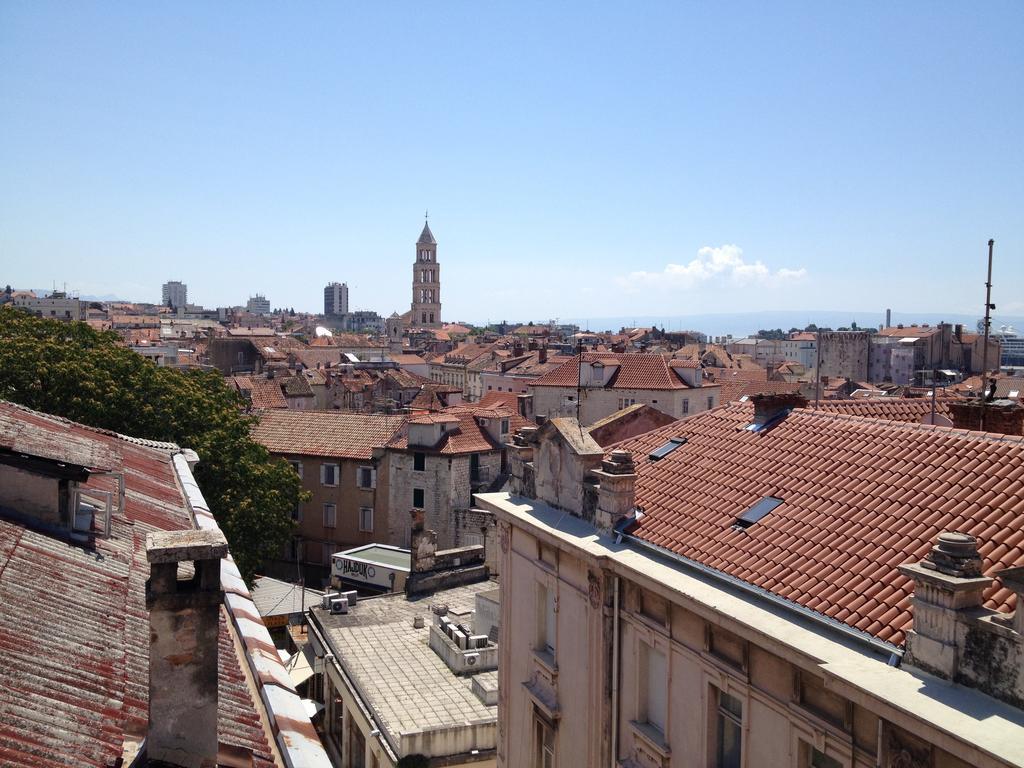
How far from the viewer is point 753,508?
12.7 metres

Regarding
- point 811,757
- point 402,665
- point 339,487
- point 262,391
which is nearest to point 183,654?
point 811,757

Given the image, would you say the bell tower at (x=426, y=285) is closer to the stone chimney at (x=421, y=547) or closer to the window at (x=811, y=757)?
the stone chimney at (x=421, y=547)

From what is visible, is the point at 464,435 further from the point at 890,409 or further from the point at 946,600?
the point at 946,600

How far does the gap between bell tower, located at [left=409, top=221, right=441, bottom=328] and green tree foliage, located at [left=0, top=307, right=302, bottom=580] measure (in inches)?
5454

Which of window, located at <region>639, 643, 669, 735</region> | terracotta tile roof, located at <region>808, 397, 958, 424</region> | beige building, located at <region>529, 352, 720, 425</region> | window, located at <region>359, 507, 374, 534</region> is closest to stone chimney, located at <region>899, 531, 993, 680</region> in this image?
window, located at <region>639, 643, 669, 735</region>

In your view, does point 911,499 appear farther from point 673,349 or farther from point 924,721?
point 673,349

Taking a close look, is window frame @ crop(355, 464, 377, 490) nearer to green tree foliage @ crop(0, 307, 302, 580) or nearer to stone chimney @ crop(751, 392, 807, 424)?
green tree foliage @ crop(0, 307, 302, 580)

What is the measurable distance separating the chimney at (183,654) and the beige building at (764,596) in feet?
18.7

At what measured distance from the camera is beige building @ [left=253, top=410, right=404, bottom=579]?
39.9 meters

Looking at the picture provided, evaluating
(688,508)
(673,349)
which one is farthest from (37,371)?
(673,349)

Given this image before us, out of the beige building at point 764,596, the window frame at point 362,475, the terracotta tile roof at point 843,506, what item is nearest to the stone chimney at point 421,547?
the window frame at point 362,475

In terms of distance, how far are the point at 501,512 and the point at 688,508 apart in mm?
4038

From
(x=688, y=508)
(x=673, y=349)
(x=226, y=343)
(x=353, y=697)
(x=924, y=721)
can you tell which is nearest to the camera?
(x=924, y=721)

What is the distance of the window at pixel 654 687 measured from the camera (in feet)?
40.0
